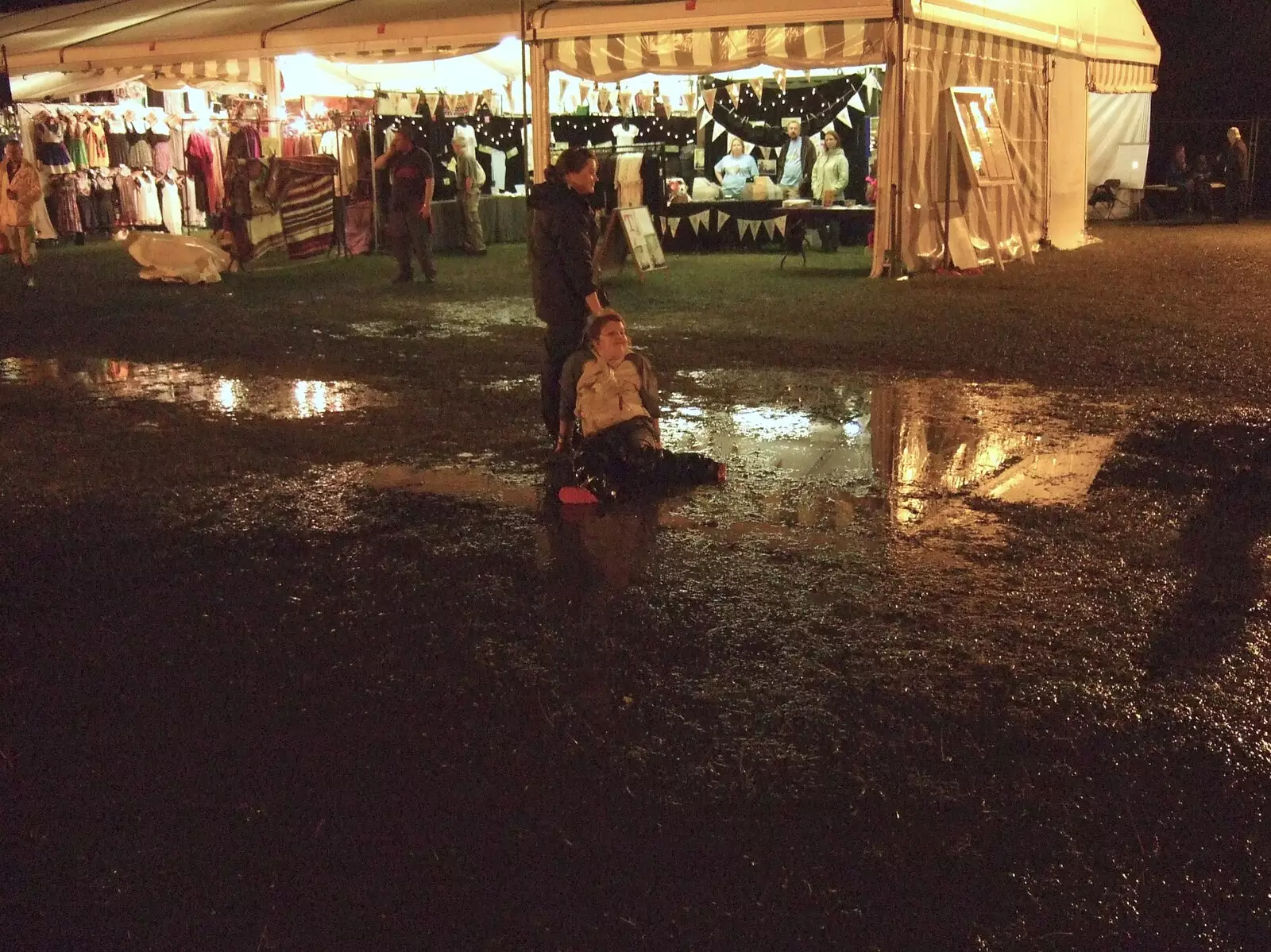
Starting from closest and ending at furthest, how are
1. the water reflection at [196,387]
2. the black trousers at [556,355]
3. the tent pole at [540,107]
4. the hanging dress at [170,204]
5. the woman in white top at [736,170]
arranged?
the black trousers at [556,355], the water reflection at [196,387], the tent pole at [540,107], the woman in white top at [736,170], the hanging dress at [170,204]

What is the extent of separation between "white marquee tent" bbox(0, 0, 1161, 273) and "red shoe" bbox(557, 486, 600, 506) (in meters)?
9.24

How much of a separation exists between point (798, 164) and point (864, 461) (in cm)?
1457

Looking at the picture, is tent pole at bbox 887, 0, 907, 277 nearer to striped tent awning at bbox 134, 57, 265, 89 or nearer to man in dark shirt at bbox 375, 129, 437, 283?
man in dark shirt at bbox 375, 129, 437, 283

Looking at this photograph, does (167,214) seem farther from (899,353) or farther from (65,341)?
(899,353)

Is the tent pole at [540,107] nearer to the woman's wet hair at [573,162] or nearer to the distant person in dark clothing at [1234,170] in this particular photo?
the woman's wet hair at [573,162]

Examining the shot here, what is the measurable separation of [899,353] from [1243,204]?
21008mm

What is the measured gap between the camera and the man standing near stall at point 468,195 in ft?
66.4

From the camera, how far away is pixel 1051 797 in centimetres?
363


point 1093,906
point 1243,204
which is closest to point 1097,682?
point 1093,906

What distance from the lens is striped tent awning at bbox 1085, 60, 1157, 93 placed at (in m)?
21.9

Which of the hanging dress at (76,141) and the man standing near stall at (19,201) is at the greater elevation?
the hanging dress at (76,141)

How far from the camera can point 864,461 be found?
7.36 m

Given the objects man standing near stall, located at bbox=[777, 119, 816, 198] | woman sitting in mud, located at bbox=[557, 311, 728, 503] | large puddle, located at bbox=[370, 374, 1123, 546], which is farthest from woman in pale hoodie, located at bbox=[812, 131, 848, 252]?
woman sitting in mud, located at bbox=[557, 311, 728, 503]

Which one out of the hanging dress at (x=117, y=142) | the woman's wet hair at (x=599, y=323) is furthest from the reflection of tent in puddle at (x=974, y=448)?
the hanging dress at (x=117, y=142)
